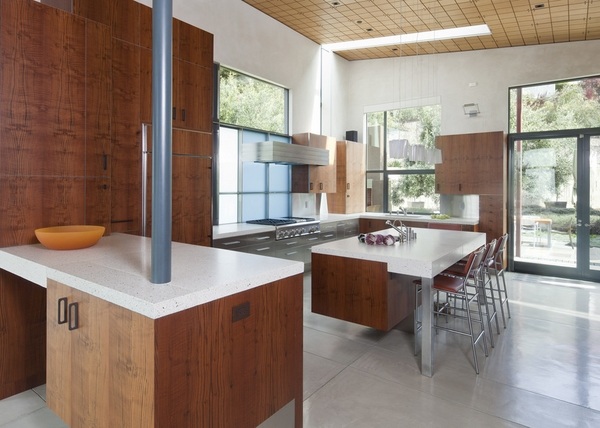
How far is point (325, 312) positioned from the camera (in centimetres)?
349

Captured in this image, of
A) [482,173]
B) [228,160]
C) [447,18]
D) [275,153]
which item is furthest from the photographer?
[482,173]

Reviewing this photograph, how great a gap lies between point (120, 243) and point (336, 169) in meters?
5.20

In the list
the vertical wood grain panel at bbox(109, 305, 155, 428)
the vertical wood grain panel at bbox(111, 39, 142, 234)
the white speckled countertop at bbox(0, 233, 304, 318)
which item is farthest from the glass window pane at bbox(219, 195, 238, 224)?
the vertical wood grain panel at bbox(109, 305, 155, 428)

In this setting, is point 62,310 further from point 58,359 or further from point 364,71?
point 364,71

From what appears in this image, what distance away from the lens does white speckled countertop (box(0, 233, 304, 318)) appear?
1.50 metres

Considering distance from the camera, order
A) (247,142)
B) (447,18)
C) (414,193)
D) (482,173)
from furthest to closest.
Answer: (414,193) < (482,173) < (247,142) < (447,18)

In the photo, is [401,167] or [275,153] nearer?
[275,153]

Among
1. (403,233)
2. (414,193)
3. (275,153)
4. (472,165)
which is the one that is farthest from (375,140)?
(403,233)

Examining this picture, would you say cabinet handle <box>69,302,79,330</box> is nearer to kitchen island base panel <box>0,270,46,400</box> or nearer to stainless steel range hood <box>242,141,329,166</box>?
kitchen island base panel <box>0,270,46,400</box>

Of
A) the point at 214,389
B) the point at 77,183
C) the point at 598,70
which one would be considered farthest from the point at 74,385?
the point at 598,70

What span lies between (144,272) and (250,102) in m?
4.58

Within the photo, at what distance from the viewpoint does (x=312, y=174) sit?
6621 mm

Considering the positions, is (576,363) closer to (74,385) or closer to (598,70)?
(74,385)

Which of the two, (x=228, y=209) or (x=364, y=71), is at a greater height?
(x=364, y=71)
